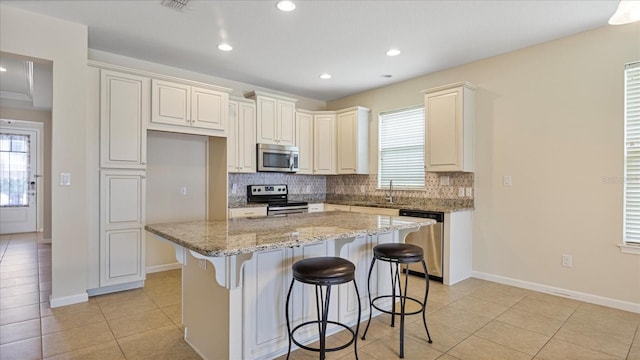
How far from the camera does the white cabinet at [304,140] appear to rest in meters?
5.42

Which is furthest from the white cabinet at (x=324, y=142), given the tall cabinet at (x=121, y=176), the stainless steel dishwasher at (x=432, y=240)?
the tall cabinet at (x=121, y=176)

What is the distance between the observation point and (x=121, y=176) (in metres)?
3.56

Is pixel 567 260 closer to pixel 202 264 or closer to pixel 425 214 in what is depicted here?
pixel 425 214

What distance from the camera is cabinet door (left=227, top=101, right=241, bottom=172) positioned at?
14.9ft

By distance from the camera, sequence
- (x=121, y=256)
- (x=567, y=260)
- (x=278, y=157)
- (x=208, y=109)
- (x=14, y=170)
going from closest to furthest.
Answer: (x=567, y=260) < (x=121, y=256) < (x=208, y=109) < (x=278, y=157) < (x=14, y=170)

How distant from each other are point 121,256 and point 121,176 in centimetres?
86

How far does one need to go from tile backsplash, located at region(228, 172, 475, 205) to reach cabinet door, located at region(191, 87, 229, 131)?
3.16 feet

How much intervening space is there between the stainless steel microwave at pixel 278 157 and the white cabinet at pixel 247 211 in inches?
24.1

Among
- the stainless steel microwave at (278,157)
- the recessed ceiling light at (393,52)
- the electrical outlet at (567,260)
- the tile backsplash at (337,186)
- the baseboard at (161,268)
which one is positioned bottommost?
the baseboard at (161,268)

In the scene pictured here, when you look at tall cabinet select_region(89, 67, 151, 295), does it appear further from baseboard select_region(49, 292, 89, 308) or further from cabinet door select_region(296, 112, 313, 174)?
cabinet door select_region(296, 112, 313, 174)

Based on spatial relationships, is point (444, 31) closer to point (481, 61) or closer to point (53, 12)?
point (481, 61)

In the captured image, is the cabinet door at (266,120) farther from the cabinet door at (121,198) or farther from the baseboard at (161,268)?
the baseboard at (161,268)

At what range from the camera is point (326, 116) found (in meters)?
5.64

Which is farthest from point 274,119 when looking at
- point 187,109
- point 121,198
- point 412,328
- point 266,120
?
point 412,328
